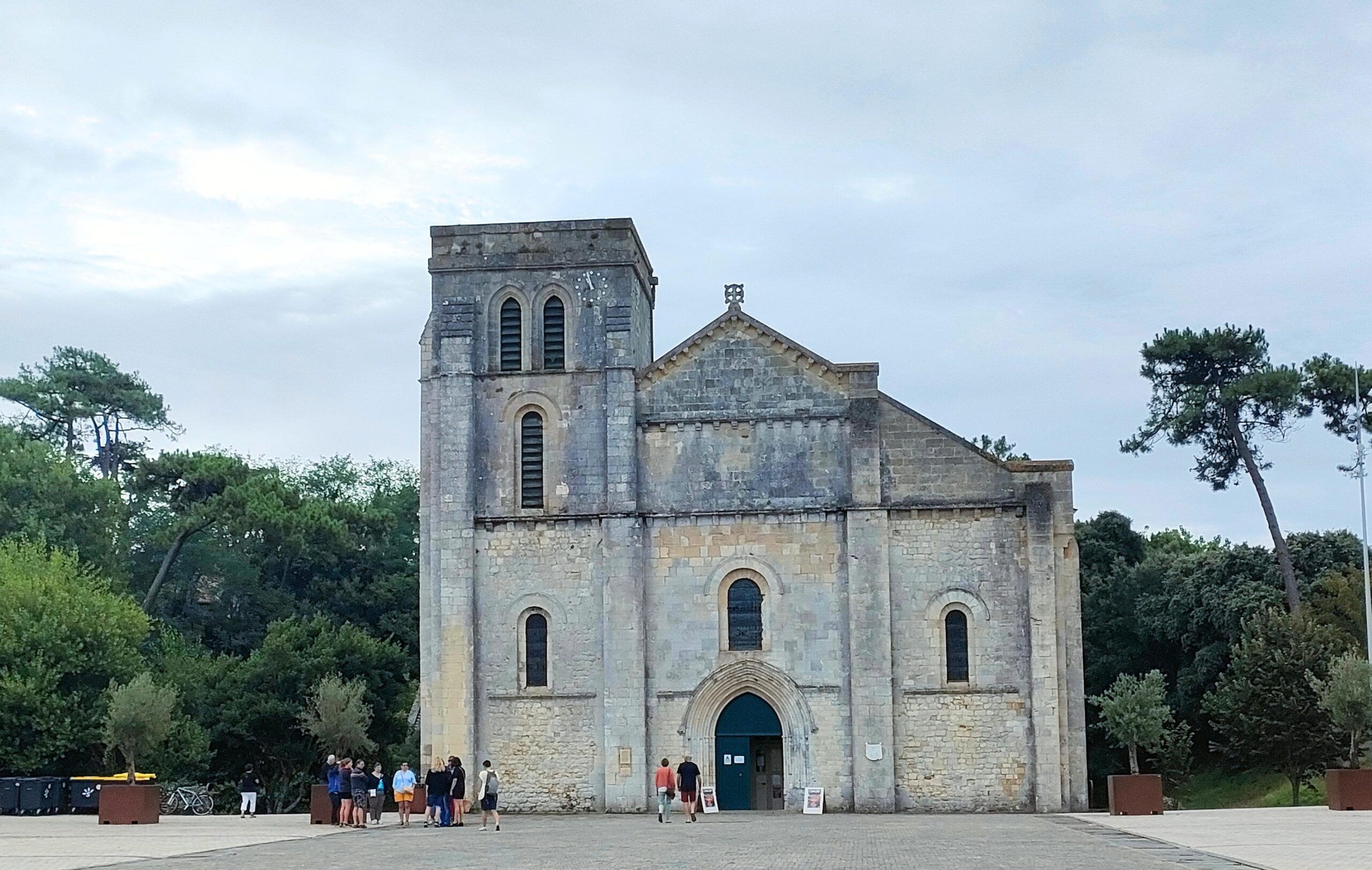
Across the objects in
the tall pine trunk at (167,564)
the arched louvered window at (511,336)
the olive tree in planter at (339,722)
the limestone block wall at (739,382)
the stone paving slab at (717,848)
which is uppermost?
the arched louvered window at (511,336)

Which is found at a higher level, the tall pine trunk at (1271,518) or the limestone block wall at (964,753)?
the tall pine trunk at (1271,518)

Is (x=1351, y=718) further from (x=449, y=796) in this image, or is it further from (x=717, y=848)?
(x=449, y=796)

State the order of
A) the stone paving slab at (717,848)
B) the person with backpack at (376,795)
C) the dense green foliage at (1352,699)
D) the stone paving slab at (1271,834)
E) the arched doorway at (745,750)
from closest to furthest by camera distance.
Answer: the stone paving slab at (1271,834)
the stone paving slab at (717,848)
the dense green foliage at (1352,699)
the person with backpack at (376,795)
the arched doorway at (745,750)

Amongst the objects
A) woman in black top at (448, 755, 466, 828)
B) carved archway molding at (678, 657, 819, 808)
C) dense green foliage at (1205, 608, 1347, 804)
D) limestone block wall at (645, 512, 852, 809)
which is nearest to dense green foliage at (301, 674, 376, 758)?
woman in black top at (448, 755, 466, 828)

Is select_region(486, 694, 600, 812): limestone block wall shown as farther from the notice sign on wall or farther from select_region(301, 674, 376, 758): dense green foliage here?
the notice sign on wall

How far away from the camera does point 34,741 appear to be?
4266 centimetres

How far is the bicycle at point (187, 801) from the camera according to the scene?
42031 mm

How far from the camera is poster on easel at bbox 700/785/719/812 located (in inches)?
1463

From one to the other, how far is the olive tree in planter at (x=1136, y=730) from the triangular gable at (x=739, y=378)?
9.57 metres

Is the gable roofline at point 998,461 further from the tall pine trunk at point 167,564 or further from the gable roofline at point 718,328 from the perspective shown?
the tall pine trunk at point 167,564

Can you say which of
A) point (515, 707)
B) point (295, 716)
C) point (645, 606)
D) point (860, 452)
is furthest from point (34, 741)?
point (860, 452)

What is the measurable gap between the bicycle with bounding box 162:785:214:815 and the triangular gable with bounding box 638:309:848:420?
641 inches

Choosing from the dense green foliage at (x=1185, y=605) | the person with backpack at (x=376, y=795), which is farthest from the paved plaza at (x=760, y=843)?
the dense green foliage at (x=1185, y=605)

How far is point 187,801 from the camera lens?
42.0 meters
